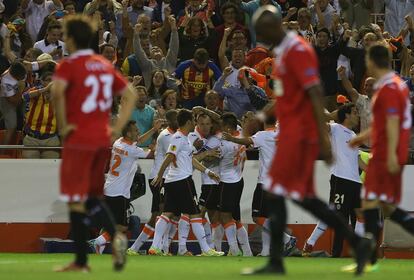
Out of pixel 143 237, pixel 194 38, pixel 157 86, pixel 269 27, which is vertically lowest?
pixel 143 237

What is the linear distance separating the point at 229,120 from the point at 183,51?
151 inches

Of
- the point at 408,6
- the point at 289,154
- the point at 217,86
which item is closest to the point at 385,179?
the point at 289,154

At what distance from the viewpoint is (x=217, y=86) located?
68.0ft

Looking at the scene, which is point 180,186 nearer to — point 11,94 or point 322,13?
point 11,94

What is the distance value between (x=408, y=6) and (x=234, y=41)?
4.45 m

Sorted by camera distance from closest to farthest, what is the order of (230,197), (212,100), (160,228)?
(160,228) < (230,197) < (212,100)

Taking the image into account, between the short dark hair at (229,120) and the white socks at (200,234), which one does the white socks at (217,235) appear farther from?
the short dark hair at (229,120)

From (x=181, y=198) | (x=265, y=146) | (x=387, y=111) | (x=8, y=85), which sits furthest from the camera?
(x=8, y=85)

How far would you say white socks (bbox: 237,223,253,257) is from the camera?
62.0ft

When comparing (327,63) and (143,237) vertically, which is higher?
(327,63)

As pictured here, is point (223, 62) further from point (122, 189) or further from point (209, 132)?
point (122, 189)

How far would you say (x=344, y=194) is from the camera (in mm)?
18500

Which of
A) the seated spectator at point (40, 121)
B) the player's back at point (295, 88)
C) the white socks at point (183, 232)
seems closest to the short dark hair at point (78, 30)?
the player's back at point (295, 88)

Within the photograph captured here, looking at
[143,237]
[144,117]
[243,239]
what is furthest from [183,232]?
[144,117]
